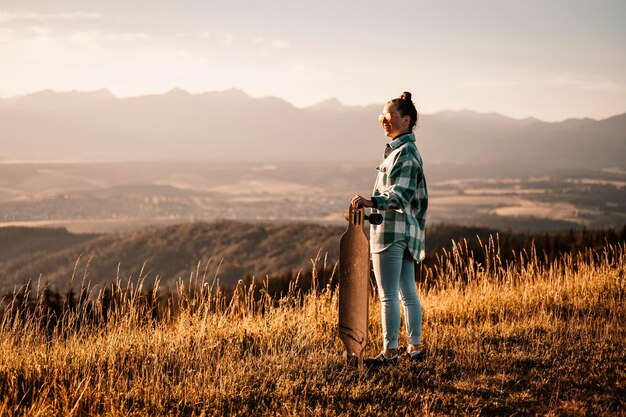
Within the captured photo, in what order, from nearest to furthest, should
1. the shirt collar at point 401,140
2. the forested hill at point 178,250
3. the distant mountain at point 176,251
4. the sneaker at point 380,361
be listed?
the shirt collar at point 401,140, the sneaker at point 380,361, the forested hill at point 178,250, the distant mountain at point 176,251

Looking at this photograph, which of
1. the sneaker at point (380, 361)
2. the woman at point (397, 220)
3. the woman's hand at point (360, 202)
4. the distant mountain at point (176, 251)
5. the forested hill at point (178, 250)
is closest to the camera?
the woman's hand at point (360, 202)

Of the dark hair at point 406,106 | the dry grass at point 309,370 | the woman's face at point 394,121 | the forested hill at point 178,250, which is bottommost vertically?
the forested hill at point 178,250

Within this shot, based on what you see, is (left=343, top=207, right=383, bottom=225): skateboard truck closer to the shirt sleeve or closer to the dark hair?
the shirt sleeve

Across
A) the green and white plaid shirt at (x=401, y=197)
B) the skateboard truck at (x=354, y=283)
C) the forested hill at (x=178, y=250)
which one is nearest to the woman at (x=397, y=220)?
the green and white plaid shirt at (x=401, y=197)

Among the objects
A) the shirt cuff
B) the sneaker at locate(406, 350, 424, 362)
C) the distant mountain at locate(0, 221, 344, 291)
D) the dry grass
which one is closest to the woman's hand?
the shirt cuff

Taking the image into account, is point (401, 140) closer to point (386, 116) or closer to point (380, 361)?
point (386, 116)

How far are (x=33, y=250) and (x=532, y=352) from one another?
5514 inches

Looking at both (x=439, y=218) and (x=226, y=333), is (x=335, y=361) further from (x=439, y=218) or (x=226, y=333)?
(x=439, y=218)

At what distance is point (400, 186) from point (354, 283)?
78cm

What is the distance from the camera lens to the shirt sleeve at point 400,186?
4273mm

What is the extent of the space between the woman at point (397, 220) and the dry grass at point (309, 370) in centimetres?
47

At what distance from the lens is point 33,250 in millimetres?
130500

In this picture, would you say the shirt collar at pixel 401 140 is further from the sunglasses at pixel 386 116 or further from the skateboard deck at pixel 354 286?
the skateboard deck at pixel 354 286

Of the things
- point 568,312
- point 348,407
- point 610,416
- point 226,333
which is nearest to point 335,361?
point 348,407
